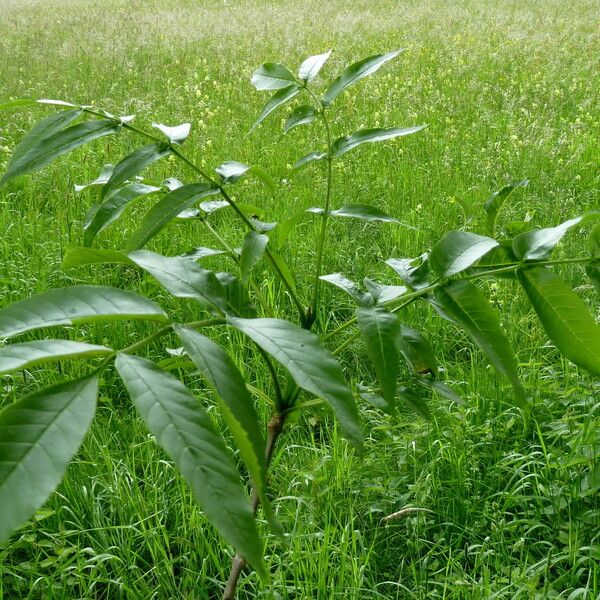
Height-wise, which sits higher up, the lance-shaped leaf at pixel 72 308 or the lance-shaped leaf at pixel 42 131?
the lance-shaped leaf at pixel 42 131

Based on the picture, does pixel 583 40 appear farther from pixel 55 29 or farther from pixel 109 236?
pixel 109 236

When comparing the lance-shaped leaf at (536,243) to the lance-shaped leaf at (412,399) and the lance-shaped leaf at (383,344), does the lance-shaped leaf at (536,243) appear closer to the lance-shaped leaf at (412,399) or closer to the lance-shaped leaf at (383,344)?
the lance-shaped leaf at (383,344)

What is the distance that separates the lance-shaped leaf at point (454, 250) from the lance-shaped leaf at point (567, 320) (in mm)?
83

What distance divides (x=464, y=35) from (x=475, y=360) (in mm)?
7006

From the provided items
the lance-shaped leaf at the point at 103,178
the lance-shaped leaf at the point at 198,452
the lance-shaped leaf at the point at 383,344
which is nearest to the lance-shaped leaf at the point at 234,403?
the lance-shaped leaf at the point at 198,452

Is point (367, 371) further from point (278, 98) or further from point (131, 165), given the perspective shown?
point (131, 165)

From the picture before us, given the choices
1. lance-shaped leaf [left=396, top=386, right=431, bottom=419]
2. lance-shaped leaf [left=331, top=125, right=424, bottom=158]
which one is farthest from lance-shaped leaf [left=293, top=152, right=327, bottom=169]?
lance-shaped leaf [left=396, top=386, right=431, bottom=419]

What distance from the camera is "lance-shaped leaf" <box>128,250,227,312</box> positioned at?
939 mm

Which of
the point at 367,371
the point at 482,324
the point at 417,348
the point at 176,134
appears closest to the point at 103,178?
the point at 176,134

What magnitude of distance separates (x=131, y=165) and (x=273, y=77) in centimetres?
36

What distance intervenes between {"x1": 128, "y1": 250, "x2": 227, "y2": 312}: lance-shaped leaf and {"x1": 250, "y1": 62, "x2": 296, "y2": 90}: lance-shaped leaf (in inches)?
17.7

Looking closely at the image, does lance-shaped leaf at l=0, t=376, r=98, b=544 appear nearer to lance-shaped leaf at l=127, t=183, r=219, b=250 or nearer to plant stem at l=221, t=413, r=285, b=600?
lance-shaped leaf at l=127, t=183, r=219, b=250

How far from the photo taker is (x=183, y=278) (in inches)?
38.5

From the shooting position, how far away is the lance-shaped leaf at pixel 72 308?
28.7 inches
